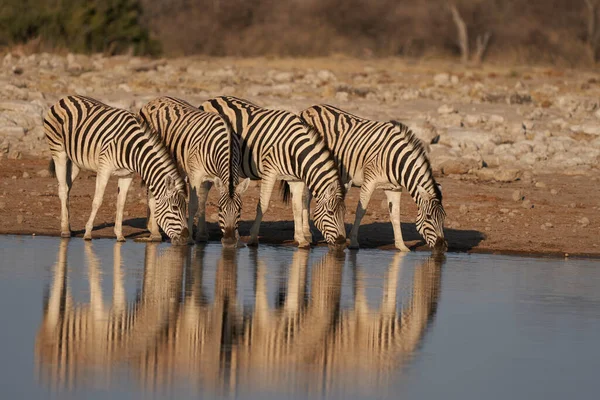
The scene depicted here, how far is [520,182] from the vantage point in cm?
1972

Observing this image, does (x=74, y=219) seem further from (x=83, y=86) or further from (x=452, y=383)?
(x=83, y=86)

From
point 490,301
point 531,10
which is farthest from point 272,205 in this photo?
point 531,10

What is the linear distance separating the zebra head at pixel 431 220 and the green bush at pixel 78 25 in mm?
22751

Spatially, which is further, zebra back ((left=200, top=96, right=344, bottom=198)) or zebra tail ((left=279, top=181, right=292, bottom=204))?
zebra tail ((left=279, top=181, right=292, bottom=204))

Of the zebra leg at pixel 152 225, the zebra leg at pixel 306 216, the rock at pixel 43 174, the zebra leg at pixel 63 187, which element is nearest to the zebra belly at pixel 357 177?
the zebra leg at pixel 306 216

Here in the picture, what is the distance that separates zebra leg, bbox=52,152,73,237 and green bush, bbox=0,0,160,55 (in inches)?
795

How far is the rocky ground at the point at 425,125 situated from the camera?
15.8m

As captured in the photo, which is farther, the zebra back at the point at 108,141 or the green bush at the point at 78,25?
the green bush at the point at 78,25

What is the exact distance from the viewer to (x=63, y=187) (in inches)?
578

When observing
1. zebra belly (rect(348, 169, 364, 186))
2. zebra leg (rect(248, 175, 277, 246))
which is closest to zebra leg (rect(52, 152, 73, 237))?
zebra leg (rect(248, 175, 277, 246))

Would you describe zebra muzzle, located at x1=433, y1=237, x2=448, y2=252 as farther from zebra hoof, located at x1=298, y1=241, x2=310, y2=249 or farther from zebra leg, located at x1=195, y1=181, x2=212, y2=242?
zebra leg, located at x1=195, y1=181, x2=212, y2=242

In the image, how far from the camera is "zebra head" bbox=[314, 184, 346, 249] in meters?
13.6

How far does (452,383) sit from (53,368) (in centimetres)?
239

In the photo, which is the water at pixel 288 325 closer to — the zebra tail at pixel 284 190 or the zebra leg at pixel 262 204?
the zebra leg at pixel 262 204
